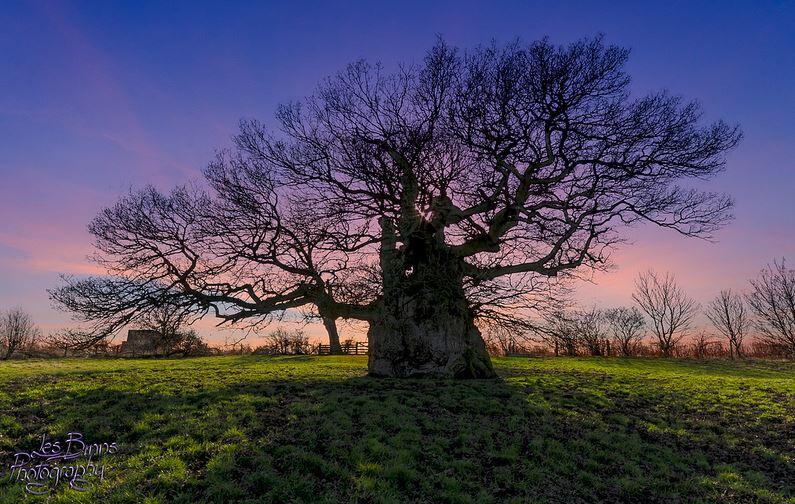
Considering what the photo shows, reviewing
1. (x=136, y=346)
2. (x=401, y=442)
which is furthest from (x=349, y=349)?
(x=401, y=442)

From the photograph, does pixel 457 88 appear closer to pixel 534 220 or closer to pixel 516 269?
pixel 534 220

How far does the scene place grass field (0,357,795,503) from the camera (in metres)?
6.48

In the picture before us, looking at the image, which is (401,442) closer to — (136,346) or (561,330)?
(561,330)

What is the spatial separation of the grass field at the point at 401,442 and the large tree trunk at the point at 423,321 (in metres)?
2.96

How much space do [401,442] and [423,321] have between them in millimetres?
8732

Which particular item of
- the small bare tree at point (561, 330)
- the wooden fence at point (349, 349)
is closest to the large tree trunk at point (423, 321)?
the small bare tree at point (561, 330)

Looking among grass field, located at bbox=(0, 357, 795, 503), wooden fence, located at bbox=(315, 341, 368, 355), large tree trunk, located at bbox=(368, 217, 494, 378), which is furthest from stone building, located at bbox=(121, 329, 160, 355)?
large tree trunk, located at bbox=(368, 217, 494, 378)

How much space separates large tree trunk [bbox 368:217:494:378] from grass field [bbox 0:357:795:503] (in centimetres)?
296

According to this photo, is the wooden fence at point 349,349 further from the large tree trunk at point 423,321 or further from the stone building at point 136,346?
the large tree trunk at point 423,321

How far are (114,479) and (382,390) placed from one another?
801cm

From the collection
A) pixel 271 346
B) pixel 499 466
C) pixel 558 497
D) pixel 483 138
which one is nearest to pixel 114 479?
pixel 499 466

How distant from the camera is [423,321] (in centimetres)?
1686

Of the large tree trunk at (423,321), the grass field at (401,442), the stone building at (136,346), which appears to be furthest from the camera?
the stone building at (136,346)

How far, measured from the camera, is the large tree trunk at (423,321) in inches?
660
